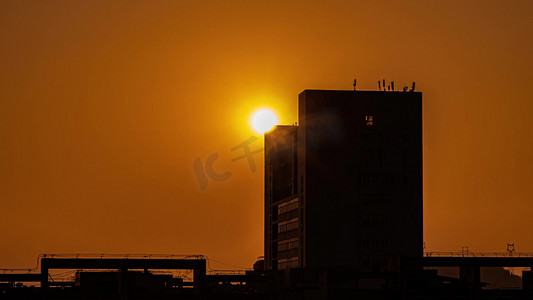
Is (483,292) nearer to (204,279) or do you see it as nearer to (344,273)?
(344,273)

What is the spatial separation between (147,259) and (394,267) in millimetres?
42483

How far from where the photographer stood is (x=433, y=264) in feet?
618

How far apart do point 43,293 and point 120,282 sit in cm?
1611

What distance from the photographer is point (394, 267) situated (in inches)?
7505

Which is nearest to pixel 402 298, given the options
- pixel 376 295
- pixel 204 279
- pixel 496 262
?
pixel 376 295

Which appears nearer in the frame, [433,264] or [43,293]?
[43,293]

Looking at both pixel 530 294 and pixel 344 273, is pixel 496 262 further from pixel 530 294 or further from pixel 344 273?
pixel 344 273

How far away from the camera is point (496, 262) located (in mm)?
191375

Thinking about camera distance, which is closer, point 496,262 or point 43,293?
point 43,293

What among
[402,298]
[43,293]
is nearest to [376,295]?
[402,298]

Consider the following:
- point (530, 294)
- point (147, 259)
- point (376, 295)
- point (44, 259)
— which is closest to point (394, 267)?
point (376, 295)

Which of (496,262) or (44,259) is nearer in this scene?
(44,259)

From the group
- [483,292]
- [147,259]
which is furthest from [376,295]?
[147,259]

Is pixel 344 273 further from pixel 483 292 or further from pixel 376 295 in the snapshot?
pixel 483 292
